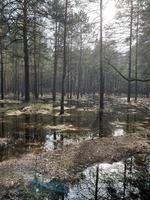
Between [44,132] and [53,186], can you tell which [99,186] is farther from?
[44,132]

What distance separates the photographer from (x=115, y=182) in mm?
8383

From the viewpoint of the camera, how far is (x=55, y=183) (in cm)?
818

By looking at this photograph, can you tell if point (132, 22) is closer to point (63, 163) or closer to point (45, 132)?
point (45, 132)

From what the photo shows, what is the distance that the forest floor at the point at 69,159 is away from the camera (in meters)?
8.62

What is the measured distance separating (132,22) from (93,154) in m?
27.2

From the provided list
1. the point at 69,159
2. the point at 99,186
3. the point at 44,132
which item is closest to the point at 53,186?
the point at 99,186

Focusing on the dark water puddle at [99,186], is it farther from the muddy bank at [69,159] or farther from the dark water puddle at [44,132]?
the dark water puddle at [44,132]

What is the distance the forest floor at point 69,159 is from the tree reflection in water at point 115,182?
0.47 m

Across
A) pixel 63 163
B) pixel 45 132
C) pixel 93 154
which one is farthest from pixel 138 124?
pixel 63 163

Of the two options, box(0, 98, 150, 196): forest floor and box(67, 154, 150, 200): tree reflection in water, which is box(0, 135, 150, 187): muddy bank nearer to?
box(0, 98, 150, 196): forest floor

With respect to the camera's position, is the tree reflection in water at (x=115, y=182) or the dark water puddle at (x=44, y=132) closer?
the tree reflection in water at (x=115, y=182)

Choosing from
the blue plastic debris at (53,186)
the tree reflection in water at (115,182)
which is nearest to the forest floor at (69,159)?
the blue plastic debris at (53,186)

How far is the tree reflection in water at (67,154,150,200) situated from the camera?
24.4 ft

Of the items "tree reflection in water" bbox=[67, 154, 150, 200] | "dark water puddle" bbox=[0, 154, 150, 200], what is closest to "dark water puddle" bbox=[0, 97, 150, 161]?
"dark water puddle" bbox=[0, 154, 150, 200]
